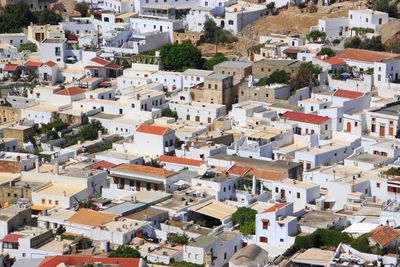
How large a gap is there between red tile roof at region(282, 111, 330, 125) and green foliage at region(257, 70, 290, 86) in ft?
10.4

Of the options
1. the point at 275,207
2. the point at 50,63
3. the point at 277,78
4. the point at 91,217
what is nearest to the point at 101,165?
the point at 91,217

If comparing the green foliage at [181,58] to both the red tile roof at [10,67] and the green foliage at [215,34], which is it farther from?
the red tile roof at [10,67]

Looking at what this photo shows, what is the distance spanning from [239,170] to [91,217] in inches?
207

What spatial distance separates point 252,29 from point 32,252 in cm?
2232

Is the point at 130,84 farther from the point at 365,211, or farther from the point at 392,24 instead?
the point at 365,211

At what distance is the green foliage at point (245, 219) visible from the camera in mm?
32969

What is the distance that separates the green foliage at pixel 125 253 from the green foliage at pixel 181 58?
18.0 metres

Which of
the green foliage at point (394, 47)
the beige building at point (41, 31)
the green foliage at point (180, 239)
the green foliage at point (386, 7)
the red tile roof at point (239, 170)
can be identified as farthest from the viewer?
the beige building at point (41, 31)

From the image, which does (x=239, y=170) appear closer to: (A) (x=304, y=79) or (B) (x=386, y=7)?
(A) (x=304, y=79)

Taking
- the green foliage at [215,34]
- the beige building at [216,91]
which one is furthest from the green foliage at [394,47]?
the green foliage at [215,34]

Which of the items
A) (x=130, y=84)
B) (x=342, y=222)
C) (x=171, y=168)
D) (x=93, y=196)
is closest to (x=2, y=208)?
(x=93, y=196)

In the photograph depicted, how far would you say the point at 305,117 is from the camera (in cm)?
4106

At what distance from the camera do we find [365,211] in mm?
33812

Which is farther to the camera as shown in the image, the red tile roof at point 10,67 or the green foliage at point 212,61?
the red tile roof at point 10,67
